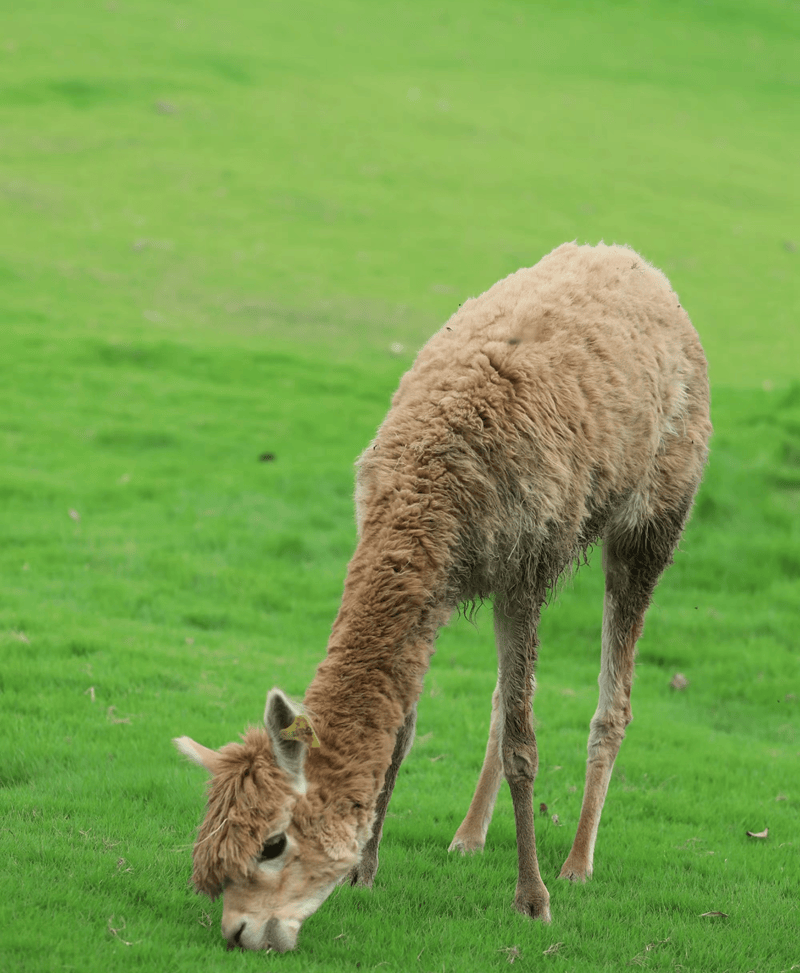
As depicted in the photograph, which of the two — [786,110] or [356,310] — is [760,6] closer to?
[786,110]

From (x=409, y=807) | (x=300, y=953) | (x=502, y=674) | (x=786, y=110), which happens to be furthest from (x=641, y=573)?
(x=786, y=110)

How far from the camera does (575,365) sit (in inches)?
211

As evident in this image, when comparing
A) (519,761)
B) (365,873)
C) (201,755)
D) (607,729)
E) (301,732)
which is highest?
(301,732)

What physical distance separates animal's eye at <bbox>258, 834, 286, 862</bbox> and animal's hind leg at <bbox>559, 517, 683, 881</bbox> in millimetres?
2569

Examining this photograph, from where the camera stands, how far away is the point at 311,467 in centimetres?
1311

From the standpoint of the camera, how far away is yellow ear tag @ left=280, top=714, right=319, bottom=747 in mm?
4125

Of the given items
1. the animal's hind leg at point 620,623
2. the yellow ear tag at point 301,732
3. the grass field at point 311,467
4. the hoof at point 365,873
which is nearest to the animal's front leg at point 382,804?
the hoof at point 365,873

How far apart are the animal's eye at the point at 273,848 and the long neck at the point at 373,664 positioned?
304 millimetres

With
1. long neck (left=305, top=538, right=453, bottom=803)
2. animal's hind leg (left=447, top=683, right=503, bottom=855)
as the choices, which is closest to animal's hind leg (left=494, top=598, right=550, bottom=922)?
long neck (left=305, top=538, right=453, bottom=803)

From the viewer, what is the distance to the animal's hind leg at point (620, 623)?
6.37 meters

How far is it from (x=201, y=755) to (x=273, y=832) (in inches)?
16.5

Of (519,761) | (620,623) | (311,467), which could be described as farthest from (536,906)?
(311,467)

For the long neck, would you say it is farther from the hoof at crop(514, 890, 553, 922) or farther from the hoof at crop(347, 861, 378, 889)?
the hoof at crop(514, 890, 553, 922)

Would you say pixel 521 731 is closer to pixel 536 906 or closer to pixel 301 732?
pixel 536 906
